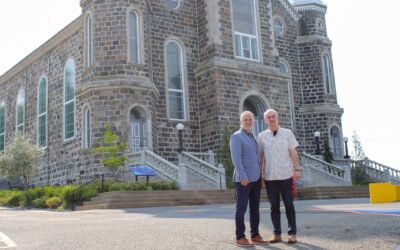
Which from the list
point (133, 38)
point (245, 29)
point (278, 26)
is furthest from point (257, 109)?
point (133, 38)

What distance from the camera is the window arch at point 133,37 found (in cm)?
2533

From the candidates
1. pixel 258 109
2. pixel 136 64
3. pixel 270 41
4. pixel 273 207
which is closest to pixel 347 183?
pixel 258 109

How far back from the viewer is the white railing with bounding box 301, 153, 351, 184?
88.3ft

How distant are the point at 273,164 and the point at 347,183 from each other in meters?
20.9

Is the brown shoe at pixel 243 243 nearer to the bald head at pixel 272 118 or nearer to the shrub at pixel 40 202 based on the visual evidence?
the bald head at pixel 272 118

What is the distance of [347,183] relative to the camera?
26.7 metres

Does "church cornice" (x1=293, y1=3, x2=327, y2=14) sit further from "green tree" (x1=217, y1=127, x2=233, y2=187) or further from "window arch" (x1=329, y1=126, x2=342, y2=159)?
"green tree" (x1=217, y1=127, x2=233, y2=187)

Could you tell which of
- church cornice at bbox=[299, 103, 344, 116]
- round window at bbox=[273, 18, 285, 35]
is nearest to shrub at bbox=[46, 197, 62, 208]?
church cornice at bbox=[299, 103, 344, 116]

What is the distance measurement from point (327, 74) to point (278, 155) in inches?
1136

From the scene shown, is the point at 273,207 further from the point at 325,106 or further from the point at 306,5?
the point at 306,5

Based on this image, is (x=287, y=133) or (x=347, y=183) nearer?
(x=287, y=133)

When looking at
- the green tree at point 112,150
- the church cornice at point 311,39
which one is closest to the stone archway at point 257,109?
the church cornice at point 311,39

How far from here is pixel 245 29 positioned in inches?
1180

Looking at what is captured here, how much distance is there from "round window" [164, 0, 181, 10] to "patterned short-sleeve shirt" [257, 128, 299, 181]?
914 inches
